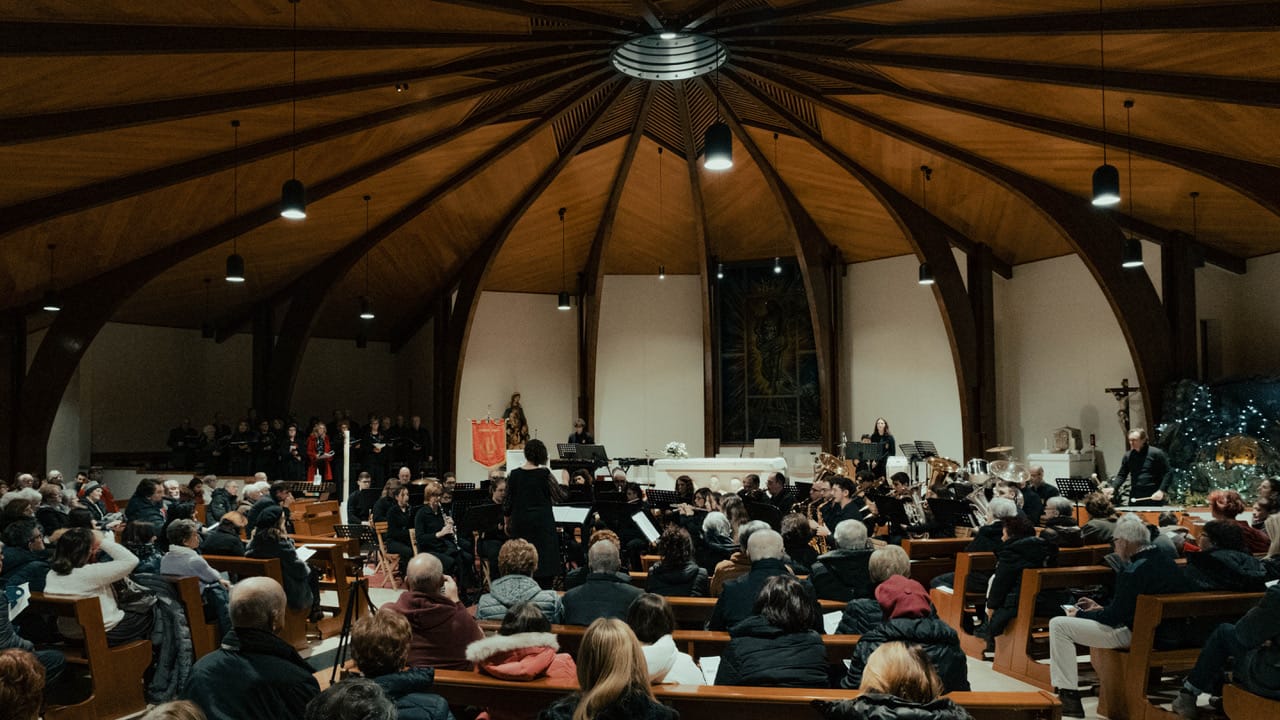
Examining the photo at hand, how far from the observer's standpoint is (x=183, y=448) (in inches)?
699

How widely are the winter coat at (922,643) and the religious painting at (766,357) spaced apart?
50.0 ft

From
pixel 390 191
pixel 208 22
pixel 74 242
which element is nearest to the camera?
pixel 208 22

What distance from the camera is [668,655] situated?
4.04 m

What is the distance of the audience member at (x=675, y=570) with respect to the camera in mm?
6133

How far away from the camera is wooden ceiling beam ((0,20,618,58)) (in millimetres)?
7590

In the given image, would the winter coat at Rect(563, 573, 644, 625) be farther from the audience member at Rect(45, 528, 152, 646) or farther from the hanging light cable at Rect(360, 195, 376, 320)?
the hanging light cable at Rect(360, 195, 376, 320)

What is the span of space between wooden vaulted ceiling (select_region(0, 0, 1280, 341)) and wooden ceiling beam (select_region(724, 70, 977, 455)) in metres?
0.33

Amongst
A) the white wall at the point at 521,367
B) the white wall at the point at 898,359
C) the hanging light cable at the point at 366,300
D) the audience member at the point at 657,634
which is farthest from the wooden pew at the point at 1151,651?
the white wall at the point at 521,367

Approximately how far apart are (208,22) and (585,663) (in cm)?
716

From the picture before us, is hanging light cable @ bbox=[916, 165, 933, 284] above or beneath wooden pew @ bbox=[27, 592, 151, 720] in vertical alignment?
above

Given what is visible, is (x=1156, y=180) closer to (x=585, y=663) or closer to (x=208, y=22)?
(x=208, y=22)

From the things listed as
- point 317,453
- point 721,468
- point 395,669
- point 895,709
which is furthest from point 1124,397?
point 395,669

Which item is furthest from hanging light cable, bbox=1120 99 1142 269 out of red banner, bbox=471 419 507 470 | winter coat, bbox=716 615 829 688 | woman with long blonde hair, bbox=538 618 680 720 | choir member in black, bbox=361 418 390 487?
choir member in black, bbox=361 418 390 487

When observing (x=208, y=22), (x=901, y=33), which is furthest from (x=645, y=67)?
(x=208, y=22)
